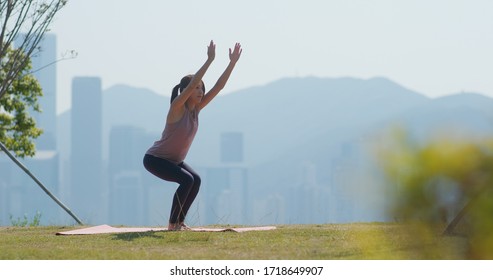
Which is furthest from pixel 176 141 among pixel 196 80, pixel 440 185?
pixel 440 185

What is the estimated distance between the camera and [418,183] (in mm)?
4281

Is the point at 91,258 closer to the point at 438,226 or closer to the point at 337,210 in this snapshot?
the point at 438,226

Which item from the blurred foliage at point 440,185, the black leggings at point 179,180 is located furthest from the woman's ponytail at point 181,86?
the blurred foliage at point 440,185

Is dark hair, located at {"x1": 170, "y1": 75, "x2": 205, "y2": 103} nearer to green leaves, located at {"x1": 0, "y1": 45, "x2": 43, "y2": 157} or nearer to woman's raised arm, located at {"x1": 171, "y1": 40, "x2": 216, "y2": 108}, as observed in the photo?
woman's raised arm, located at {"x1": 171, "y1": 40, "x2": 216, "y2": 108}

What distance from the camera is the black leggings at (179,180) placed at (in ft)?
30.3

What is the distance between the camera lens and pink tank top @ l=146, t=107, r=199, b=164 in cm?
939

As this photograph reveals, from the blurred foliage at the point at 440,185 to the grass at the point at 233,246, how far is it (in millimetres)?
260

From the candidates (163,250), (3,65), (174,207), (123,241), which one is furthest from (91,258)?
(3,65)

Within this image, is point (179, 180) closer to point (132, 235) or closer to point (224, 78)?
point (132, 235)

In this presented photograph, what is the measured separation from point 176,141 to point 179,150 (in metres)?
0.11

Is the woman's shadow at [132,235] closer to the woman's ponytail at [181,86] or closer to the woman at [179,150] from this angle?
the woman at [179,150]

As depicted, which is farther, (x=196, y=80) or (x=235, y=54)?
(x=235, y=54)

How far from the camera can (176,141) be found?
938 cm

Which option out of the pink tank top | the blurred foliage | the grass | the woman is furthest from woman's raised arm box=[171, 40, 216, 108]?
the blurred foliage
